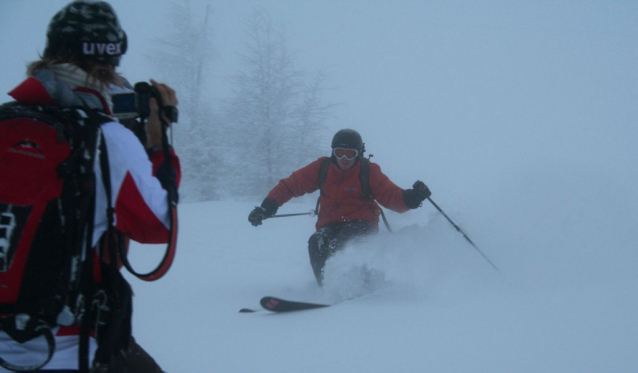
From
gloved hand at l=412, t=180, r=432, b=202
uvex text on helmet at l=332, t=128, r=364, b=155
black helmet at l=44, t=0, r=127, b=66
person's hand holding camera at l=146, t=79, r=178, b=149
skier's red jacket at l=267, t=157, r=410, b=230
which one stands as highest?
black helmet at l=44, t=0, r=127, b=66

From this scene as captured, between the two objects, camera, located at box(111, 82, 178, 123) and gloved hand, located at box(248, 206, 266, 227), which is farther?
gloved hand, located at box(248, 206, 266, 227)

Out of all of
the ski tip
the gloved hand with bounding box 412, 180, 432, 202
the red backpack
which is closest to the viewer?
the red backpack

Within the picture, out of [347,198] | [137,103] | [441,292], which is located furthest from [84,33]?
[347,198]

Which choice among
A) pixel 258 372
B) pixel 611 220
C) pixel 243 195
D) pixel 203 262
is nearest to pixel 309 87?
pixel 243 195

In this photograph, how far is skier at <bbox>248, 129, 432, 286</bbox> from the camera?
4.75 meters

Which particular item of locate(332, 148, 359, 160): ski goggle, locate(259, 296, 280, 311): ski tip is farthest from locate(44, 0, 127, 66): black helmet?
locate(332, 148, 359, 160): ski goggle

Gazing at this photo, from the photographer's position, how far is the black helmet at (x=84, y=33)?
54.2 inches

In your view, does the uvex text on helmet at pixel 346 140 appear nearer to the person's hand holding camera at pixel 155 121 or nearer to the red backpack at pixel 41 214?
the person's hand holding camera at pixel 155 121

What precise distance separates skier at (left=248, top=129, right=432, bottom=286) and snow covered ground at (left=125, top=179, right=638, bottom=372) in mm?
298

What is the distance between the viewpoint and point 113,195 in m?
1.22

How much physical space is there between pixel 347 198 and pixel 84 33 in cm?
392

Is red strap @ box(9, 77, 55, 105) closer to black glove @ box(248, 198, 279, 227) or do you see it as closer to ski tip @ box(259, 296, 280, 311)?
ski tip @ box(259, 296, 280, 311)

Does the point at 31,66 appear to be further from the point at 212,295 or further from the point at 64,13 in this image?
the point at 212,295

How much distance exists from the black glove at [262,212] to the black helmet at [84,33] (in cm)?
370
